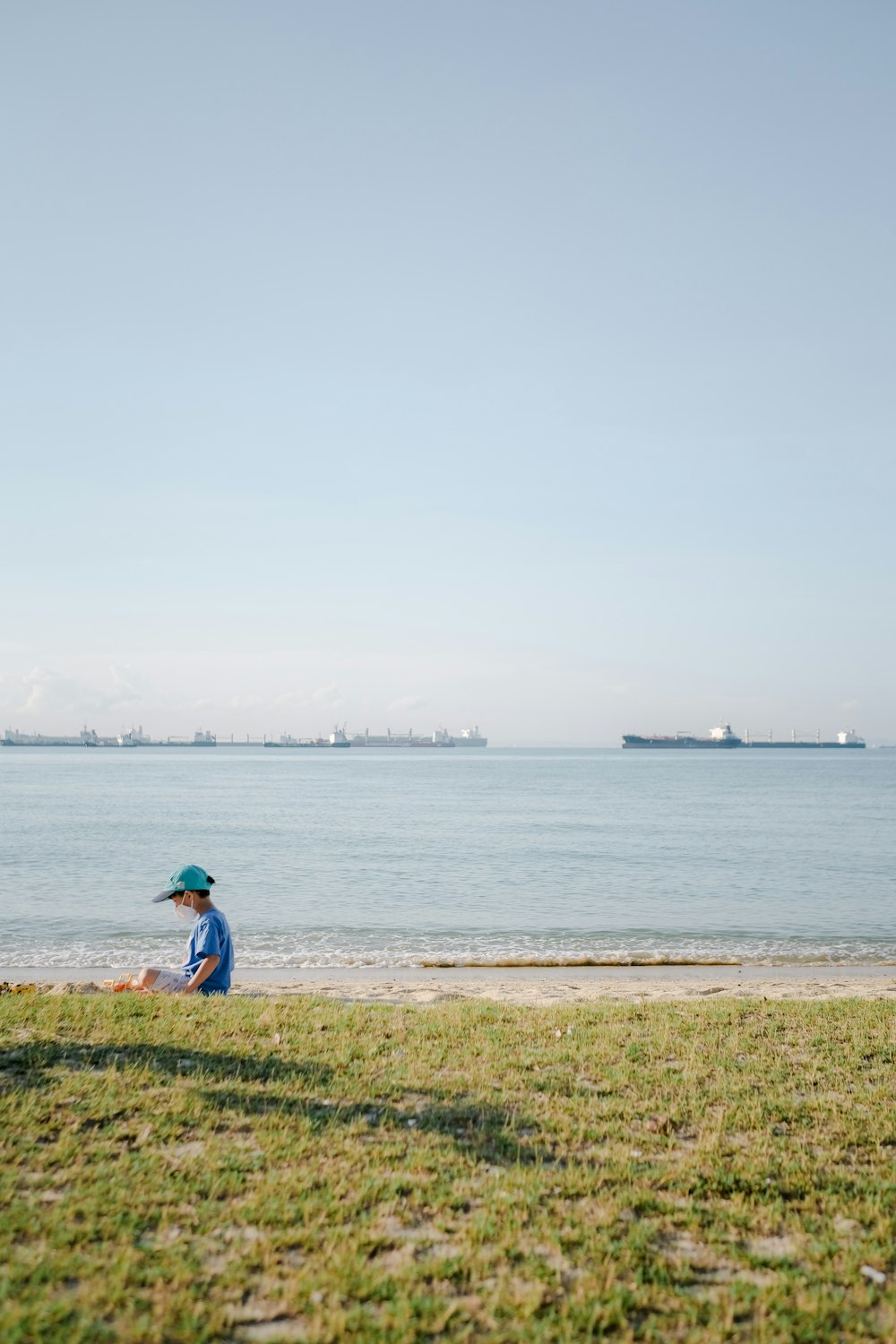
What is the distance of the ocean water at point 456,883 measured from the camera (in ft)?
60.2

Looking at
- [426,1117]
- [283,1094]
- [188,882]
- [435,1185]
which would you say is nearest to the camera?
[435,1185]

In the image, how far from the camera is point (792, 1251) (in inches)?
167

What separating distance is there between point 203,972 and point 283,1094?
144 inches

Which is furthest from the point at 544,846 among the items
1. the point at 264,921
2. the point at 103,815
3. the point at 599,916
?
the point at 103,815

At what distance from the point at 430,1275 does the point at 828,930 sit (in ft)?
61.9

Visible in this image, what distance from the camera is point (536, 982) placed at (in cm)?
1455

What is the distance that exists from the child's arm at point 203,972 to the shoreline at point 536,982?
6.42 feet

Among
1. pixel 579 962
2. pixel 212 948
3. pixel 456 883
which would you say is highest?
pixel 212 948

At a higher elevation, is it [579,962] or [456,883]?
[579,962]

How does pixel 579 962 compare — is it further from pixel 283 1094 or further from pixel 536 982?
pixel 283 1094

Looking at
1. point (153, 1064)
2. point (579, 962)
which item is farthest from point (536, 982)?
point (153, 1064)

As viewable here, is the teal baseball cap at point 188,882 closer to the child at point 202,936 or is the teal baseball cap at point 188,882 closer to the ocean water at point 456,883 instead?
the child at point 202,936

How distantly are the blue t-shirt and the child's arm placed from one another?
0.03 metres

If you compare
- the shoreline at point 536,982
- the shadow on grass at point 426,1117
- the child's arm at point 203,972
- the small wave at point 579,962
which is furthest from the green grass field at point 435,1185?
the small wave at point 579,962
